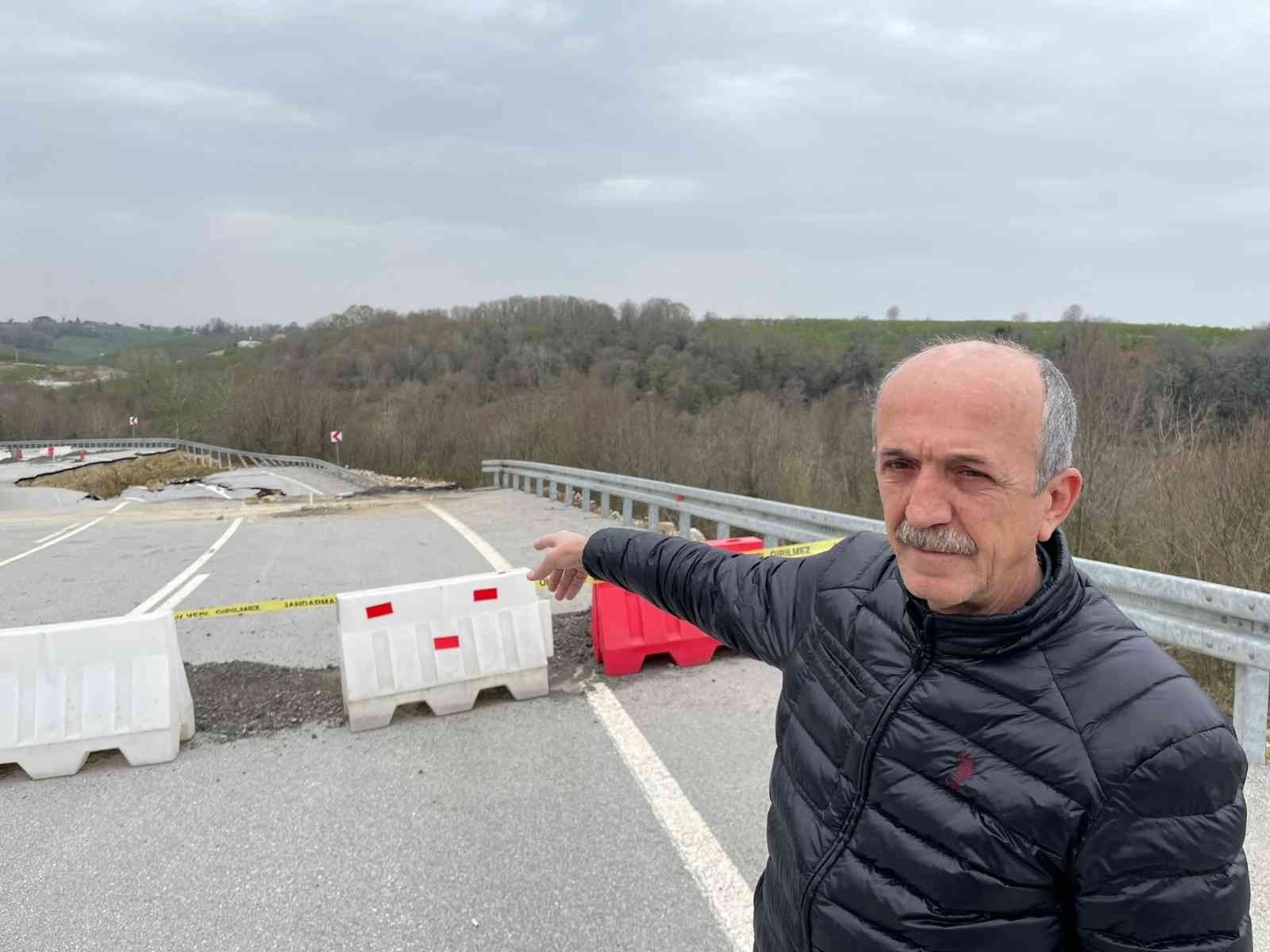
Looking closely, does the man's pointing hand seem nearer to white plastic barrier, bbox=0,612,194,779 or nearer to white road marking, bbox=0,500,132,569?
white plastic barrier, bbox=0,612,194,779

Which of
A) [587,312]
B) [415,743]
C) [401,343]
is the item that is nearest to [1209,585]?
[415,743]

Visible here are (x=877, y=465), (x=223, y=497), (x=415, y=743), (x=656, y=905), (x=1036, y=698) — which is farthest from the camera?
(x=223, y=497)

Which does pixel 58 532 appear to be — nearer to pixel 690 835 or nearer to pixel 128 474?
pixel 690 835

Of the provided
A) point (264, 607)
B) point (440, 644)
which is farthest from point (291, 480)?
point (440, 644)

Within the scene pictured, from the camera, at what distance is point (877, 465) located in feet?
5.37

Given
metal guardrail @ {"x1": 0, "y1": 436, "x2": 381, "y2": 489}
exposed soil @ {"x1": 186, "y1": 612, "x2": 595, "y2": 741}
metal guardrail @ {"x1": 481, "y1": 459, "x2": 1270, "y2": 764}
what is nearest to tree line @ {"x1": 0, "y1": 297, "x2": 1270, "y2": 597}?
metal guardrail @ {"x1": 481, "y1": 459, "x2": 1270, "y2": 764}

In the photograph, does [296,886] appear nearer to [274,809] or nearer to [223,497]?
[274,809]

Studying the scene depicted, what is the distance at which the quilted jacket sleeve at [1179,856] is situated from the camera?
4.15 ft

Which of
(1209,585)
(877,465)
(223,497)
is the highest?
(877,465)

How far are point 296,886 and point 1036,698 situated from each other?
10.3 ft

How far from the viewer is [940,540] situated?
1.54m

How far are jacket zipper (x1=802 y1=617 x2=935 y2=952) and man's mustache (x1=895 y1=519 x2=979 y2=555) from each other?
13 cm

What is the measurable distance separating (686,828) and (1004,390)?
2.94 m

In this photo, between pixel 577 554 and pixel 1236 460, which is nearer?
pixel 577 554
